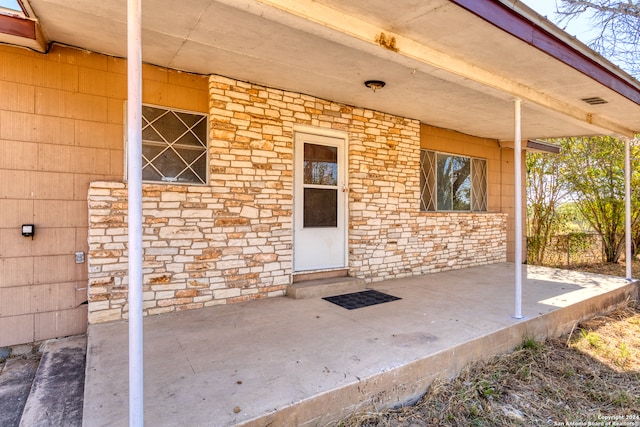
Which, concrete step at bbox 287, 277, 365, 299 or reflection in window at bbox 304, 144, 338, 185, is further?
reflection in window at bbox 304, 144, 338, 185

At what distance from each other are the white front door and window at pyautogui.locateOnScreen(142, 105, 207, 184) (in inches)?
48.0

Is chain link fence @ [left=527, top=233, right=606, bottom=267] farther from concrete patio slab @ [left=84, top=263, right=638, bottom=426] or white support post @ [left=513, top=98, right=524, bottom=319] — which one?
white support post @ [left=513, top=98, right=524, bottom=319]

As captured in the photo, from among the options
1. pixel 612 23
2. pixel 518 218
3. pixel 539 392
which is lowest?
pixel 539 392

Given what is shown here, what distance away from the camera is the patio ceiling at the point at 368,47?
8.23 feet

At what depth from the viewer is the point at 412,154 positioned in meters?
5.78

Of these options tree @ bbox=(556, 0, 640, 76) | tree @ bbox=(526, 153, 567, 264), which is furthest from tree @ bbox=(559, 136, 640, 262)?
tree @ bbox=(556, 0, 640, 76)

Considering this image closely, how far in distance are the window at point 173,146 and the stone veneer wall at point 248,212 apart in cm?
17

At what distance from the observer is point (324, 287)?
14.5ft

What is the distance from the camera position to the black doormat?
13.2 ft

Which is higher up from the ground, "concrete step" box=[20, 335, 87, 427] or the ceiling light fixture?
the ceiling light fixture

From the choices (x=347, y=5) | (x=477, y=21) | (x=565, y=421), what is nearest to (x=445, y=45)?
(x=477, y=21)

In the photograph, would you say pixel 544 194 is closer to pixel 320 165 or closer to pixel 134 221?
pixel 320 165

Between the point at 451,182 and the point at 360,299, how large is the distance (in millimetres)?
3530

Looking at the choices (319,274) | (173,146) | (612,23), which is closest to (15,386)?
(173,146)
